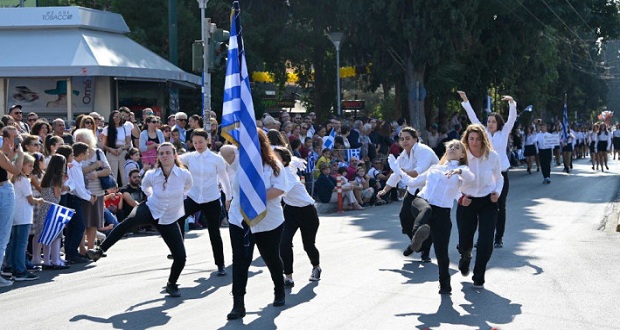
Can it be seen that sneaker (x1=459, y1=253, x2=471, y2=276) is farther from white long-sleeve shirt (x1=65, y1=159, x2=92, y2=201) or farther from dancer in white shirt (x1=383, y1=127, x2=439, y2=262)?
white long-sleeve shirt (x1=65, y1=159, x2=92, y2=201)

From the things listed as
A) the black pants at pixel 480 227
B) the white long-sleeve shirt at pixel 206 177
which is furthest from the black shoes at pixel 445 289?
the white long-sleeve shirt at pixel 206 177

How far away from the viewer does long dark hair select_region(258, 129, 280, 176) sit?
32.1 feet

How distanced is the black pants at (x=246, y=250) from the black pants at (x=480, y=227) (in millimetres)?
2438

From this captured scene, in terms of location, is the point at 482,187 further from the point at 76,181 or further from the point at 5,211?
the point at 76,181

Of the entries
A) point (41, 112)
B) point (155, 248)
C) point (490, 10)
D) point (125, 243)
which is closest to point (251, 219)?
point (155, 248)

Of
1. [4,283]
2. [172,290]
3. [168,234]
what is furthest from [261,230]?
[4,283]

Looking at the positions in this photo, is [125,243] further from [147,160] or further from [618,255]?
[618,255]

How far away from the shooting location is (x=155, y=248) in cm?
1537

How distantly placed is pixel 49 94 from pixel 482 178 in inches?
713

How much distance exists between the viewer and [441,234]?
1101 centimetres

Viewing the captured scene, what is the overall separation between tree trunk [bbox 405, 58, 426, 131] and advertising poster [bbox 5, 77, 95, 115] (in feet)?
40.8

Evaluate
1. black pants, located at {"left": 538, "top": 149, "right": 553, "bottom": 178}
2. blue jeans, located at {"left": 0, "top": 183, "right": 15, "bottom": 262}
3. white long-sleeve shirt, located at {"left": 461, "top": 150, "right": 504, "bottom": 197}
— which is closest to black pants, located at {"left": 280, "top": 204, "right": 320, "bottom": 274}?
white long-sleeve shirt, located at {"left": 461, "top": 150, "right": 504, "bottom": 197}

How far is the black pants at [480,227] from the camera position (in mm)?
11086

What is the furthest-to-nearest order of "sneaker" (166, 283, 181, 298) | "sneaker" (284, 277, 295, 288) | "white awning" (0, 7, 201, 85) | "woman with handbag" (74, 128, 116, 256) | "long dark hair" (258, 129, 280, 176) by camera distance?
"white awning" (0, 7, 201, 85) → "woman with handbag" (74, 128, 116, 256) → "sneaker" (284, 277, 295, 288) → "sneaker" (166, 283, 181, 298) → "long dark hair" (258, 129, 280, 176)
